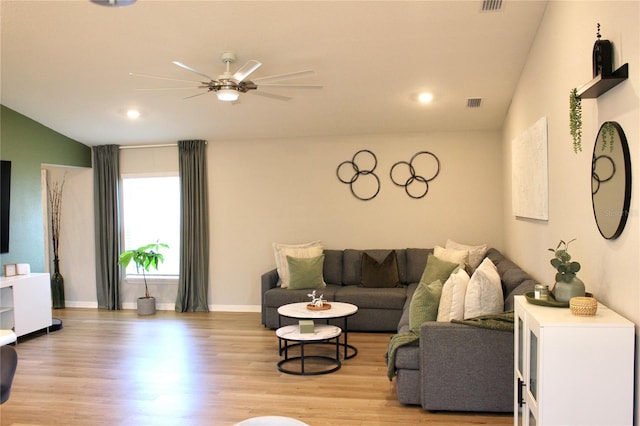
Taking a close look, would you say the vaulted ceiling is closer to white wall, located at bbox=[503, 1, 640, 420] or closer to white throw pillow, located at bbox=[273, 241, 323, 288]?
white wall, located at bbox=[503, 1, 640, 420]

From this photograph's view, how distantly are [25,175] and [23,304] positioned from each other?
5.38ft

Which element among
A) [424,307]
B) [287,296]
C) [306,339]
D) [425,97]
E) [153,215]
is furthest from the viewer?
[153,215]

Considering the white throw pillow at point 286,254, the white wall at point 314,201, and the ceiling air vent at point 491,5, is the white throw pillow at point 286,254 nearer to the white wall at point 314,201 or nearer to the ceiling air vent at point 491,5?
the white wall at point 314,201

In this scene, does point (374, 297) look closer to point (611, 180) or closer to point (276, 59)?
point (276, 59)

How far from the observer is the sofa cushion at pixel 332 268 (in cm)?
706

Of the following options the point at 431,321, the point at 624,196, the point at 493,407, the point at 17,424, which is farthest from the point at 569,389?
the point at 17,424

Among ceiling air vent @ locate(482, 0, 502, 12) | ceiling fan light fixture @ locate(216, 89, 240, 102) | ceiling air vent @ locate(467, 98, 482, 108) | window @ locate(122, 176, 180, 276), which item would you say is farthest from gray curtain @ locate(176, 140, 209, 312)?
ceiling air vent @ locate(482, 0, 502, 12)

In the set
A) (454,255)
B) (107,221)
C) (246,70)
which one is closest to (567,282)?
(246,70)

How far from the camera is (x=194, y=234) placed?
7.65 meters

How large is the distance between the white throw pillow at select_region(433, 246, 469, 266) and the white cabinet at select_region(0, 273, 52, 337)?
15.6 ft

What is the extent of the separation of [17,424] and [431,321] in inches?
121

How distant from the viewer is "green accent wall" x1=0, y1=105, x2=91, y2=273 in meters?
6.54

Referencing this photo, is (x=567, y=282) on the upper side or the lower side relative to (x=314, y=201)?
lower

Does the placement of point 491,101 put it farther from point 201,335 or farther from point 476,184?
point 201,335
